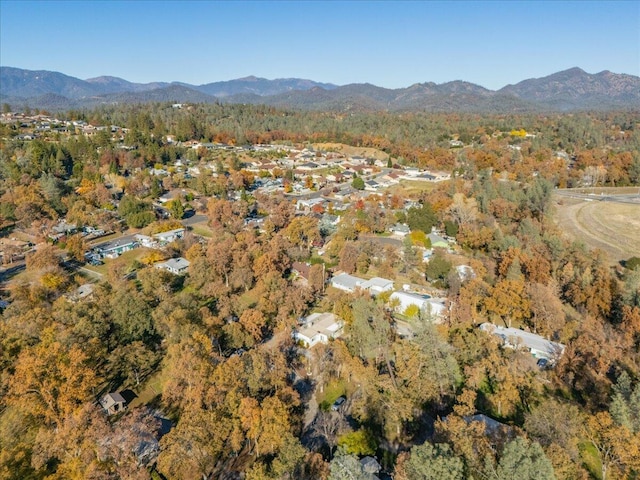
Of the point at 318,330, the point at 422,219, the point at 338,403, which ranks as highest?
the point at 422,219

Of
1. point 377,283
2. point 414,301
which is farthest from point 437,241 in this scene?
point 414,301

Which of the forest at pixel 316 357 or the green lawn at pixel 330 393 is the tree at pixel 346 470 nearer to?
the forest at pixel 316 357

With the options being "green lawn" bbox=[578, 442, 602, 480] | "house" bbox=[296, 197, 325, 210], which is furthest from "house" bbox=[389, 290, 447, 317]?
"house" bbox=[296, 197, 325, 210]

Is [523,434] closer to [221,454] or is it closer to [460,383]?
[460,383]

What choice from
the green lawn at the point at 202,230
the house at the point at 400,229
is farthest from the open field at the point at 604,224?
the green lawn at the point at 202,230

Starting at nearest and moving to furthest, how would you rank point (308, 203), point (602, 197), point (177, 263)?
point (177, 263) → point (308, 203) → point (602, 197)

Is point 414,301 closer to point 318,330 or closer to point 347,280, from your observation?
point 347,280

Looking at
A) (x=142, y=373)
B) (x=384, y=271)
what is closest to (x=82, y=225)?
(x=142, y=373)
